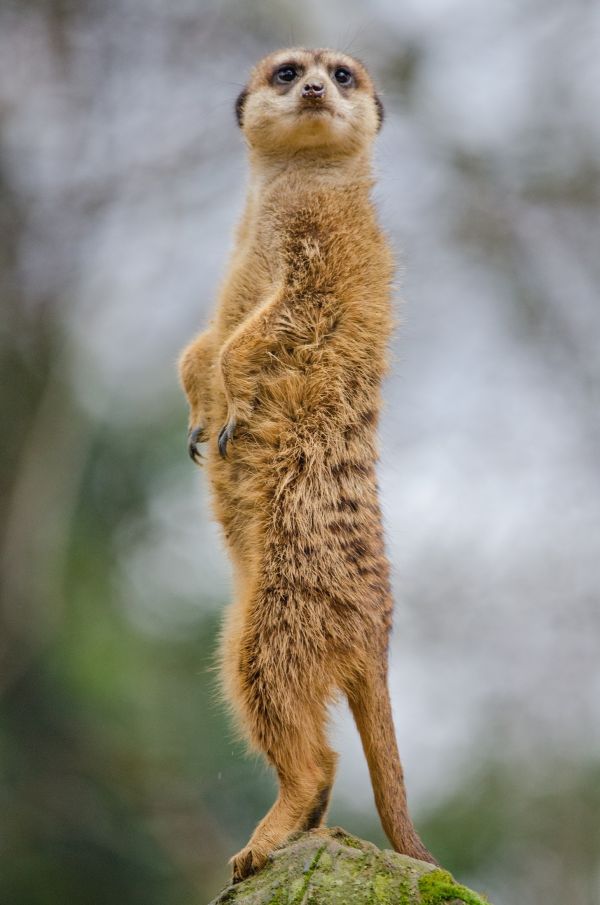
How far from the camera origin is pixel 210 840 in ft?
28.5

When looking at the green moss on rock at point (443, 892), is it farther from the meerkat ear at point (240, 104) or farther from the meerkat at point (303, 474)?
the meerkat ear at point (240, 104)

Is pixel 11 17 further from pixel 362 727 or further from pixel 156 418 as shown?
pixel 362 727

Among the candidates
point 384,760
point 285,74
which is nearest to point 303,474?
point 384,760

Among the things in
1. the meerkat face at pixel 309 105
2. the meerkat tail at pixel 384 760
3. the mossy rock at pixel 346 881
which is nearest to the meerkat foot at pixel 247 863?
the mossy rock at pixel 346 881

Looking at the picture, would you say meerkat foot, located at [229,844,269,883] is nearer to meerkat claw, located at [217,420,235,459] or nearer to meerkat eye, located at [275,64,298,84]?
meerkat claw, located at [217,420,235,459]

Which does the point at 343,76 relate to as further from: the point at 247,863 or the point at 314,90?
the point at 247,863

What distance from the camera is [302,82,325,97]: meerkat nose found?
4.65 metres

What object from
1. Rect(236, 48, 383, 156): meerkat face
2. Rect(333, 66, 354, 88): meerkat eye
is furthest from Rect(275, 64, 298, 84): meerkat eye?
Rect(333, 66, 354, 88): meerkat eye

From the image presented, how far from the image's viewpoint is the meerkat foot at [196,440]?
4.44 metres

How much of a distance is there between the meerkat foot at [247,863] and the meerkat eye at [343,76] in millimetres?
2997

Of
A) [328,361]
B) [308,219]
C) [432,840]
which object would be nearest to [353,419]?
[328,361]

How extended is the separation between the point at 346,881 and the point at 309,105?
2.80m

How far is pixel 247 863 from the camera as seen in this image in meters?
3.46

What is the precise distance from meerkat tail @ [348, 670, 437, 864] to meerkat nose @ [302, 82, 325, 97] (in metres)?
2.09
